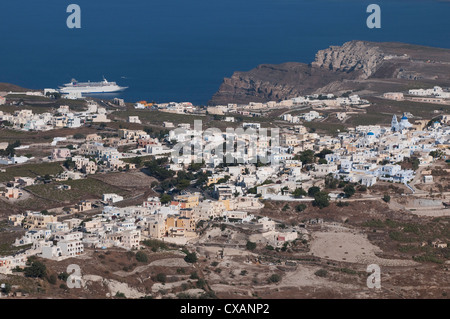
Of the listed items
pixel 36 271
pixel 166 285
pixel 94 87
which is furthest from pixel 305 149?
pixel 94 87

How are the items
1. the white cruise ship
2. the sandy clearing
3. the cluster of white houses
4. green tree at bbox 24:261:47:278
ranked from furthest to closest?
the white cruise ship
the cluster of white houses
the sandy clearing
green tree at bbox 24:261:47:278

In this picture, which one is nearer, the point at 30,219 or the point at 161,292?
the point at 161,292

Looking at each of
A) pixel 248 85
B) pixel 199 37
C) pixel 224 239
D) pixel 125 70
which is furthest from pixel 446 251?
pixel 199 37

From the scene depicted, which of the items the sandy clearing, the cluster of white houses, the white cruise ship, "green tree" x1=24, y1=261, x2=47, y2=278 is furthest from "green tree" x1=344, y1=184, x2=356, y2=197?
the white cruise ship

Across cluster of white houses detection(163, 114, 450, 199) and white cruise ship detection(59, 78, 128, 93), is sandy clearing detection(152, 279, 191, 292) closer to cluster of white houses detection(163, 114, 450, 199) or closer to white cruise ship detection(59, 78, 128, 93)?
cluster of white houses detection(163, 114, 450, 199)

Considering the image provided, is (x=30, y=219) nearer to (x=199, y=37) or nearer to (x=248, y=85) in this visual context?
(x=248, y=85)

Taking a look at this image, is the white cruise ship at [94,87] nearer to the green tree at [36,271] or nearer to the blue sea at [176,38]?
the blue sea at [176,38]
